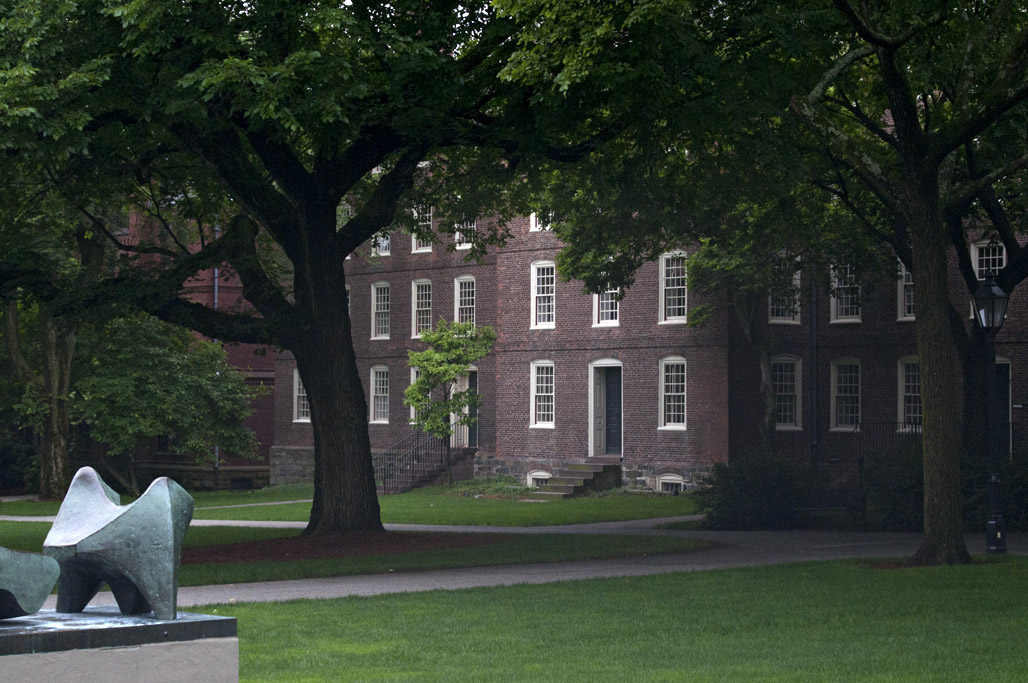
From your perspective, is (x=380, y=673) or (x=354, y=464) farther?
(x=354, y=464)

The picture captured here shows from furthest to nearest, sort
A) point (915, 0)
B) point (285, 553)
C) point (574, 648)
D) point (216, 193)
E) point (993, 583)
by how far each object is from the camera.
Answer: point (216, 193) < point (285, 553) < point (915, 0) < point (993, 583) < point (574, 648)

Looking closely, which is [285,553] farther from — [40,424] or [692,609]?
[40,424]

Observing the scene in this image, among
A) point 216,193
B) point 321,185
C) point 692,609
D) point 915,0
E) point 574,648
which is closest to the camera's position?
point 574,648

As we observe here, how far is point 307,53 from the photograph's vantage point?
15.3 meters

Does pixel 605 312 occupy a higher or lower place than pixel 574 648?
higher

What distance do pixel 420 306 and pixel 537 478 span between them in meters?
8.08

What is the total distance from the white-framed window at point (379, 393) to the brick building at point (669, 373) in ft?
13.6

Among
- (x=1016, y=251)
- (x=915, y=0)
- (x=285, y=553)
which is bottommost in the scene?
(x=285, y=553)

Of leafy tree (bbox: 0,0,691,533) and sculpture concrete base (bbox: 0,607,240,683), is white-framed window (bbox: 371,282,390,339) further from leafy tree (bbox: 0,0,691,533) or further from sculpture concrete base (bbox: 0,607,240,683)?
sculpture concrete base (bbox: 0,607,240,683)

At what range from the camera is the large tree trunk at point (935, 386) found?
16828 mm

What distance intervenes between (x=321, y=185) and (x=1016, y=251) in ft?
40.5

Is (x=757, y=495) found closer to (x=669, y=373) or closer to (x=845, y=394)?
(x=669, y=373)

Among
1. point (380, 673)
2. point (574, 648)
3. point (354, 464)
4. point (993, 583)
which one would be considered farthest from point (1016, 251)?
point (380, 673)

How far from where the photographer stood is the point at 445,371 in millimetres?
38500
